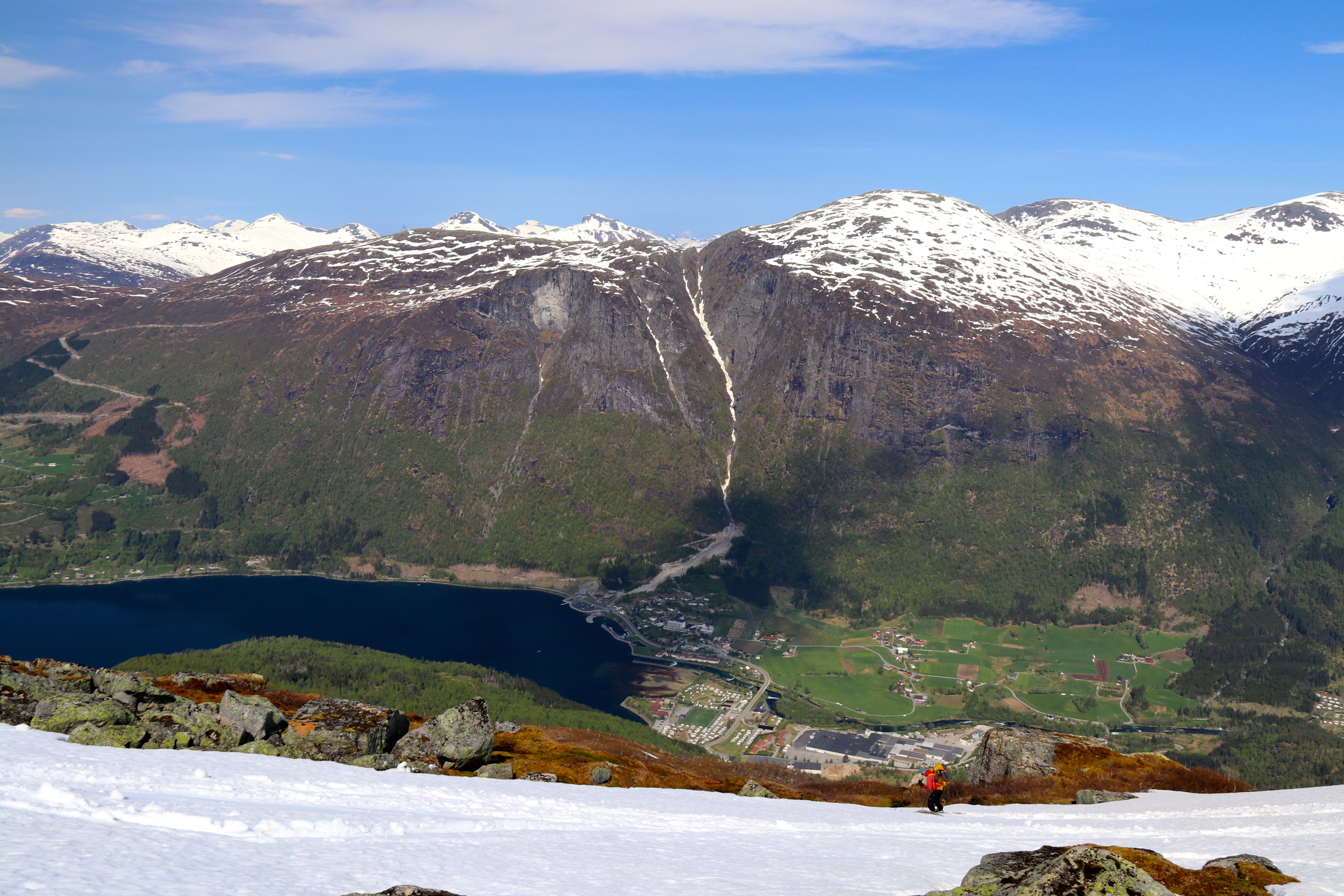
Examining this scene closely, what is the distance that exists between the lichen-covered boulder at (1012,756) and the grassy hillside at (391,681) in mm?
60489

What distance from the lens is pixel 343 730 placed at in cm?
3772

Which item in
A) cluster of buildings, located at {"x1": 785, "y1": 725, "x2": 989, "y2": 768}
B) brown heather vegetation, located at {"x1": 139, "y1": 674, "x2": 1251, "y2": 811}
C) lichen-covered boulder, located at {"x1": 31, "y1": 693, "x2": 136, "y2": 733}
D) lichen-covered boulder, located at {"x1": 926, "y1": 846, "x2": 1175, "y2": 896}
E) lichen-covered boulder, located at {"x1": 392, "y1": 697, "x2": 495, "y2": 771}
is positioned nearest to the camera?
lichen-covered boulder, located at {"x1": 926, "y1": 846, "x2": 1175, "y2": 896}

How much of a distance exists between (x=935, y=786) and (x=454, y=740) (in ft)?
80.0

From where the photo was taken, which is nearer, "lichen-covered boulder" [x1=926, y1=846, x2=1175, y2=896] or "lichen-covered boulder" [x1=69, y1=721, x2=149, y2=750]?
"lichen-covered boulder" [x1=926, y1=846, x2=1175, y2=896]

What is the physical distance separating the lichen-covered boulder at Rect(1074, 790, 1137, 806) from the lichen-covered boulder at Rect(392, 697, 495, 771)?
32323 millimetres

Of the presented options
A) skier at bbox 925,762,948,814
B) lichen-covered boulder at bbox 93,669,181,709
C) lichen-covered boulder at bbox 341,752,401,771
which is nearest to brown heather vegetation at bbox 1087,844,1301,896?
skier at bbox 925,762,948,814

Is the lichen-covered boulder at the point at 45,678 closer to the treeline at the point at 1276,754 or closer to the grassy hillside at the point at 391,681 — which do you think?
the grassy hillside at the point at 391,681

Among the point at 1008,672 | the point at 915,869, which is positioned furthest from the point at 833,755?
the point at 915,869

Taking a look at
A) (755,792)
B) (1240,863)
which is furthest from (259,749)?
(1240,863)

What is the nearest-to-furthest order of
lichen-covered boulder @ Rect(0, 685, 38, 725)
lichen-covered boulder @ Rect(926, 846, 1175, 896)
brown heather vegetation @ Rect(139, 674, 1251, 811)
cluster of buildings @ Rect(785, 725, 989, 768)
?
lichen-covered boulder @ Rect(926, 846, 1175, 896) → lichen-covered boulder @ Rect(0, 685, 38, 725) → brown heather vegetation @ Rect(139, 674, 1251, 811) → cluster of buildings @ Rect(785, 725, 989, 768)

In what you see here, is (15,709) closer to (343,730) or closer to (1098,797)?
(343,730)

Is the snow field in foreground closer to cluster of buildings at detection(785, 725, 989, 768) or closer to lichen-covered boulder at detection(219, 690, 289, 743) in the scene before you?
lichen-covered boulder at detection(219, 690, 289, 743)

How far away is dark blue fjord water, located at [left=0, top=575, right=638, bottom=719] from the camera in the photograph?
5940 inches

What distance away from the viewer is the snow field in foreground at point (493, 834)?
17531mm
